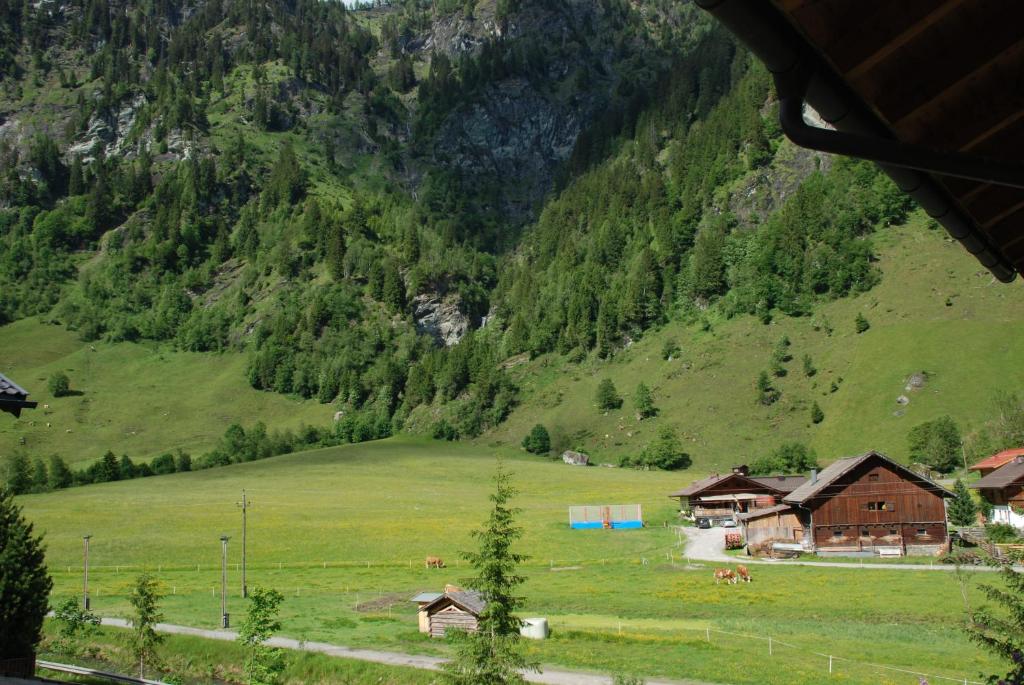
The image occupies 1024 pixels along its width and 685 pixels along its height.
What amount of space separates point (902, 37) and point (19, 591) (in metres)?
38.7

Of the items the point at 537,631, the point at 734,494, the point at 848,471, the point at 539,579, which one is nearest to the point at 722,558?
the point at 848,471

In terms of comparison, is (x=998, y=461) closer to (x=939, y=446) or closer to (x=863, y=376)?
(x=939, y=446)

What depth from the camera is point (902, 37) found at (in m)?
4.31

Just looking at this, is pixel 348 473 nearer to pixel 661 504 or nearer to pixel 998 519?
pixel 661 504

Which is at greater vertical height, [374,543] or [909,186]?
[909,186]

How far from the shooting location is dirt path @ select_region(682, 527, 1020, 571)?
66750 millimetres

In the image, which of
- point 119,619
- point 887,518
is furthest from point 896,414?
point 119,619

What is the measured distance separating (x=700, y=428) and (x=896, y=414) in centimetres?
3770

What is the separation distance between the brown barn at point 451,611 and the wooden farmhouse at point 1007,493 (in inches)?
2232

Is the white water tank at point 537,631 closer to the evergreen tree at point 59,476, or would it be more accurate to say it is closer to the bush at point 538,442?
the evergreen tree at point 59,476

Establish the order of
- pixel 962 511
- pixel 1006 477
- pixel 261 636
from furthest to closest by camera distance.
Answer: pixel 1006 477, pixel 962 511, pixel 261 636

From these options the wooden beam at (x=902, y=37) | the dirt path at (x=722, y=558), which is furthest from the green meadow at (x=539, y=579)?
the wooden beam at (x=902, y=37)

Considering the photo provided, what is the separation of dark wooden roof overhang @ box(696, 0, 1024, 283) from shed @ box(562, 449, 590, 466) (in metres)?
173

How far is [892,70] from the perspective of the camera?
4.53 m
